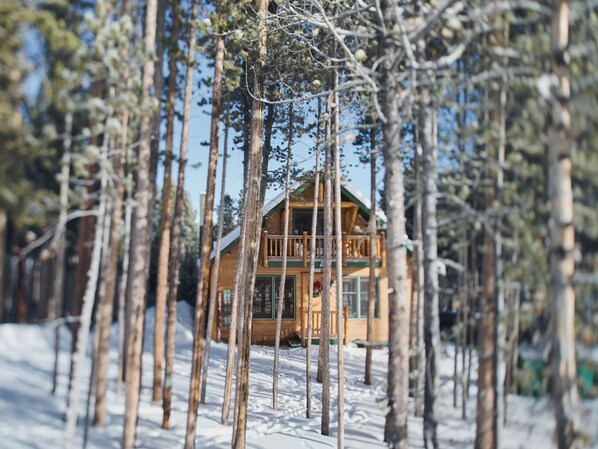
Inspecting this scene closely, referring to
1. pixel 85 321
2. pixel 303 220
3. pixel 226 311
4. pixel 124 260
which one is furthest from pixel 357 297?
pixel 85 321

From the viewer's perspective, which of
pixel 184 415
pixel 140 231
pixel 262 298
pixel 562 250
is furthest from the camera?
pixel 262 298

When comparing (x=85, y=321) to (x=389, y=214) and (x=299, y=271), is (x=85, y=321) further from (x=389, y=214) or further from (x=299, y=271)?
(x=299, y=271)

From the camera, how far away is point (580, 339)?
2674 mm

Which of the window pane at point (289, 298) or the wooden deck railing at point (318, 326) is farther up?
the window pane at point (289, 298)

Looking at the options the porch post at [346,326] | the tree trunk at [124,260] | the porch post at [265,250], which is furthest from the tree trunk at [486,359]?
the porch post at [265,250]

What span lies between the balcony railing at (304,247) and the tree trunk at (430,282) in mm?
5241

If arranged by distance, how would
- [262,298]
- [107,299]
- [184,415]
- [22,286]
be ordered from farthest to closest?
1. [262,298]
2. [184,415]
3. [107,299]
4. [22,286]

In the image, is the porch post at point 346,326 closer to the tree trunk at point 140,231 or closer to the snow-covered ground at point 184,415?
the snow-covered ground at point 184,415

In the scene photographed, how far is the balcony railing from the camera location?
8.95 m

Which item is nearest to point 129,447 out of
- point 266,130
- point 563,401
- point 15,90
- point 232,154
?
point 15,90

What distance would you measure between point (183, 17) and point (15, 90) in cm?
213

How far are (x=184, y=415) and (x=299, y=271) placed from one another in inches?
220

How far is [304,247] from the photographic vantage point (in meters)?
8.97

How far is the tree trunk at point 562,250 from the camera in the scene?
2.54m
